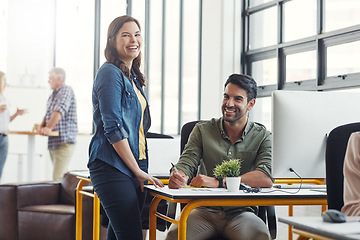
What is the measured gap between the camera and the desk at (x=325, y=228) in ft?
4.53

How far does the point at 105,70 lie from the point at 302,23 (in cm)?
300

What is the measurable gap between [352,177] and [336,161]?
0.19 m

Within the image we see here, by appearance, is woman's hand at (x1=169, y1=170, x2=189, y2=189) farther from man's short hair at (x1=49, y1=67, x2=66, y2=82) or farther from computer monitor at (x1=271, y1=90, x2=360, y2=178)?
man's short hair at (x1=49, y1=67, x2=66, y2=82)

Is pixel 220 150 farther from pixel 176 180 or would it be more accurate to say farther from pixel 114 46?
pixel 114 46

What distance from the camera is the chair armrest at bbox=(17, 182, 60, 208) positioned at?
15.1 ft

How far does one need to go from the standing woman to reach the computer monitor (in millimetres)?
569

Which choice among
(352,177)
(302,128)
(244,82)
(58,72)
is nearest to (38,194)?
(58,72)

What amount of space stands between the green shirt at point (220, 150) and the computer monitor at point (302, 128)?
0.30m

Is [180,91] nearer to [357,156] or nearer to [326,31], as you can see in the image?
[326,31]

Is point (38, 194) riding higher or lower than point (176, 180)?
lower

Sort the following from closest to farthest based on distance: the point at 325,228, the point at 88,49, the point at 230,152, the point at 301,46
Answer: the point at 325,228 → the point at 230,152 → the point at 301,46 → the point at 88,49

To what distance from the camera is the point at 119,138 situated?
238 centimetres

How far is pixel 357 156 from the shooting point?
72.0 inches

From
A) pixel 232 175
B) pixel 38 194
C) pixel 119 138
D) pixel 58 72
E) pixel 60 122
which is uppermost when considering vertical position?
pixel 58 72
